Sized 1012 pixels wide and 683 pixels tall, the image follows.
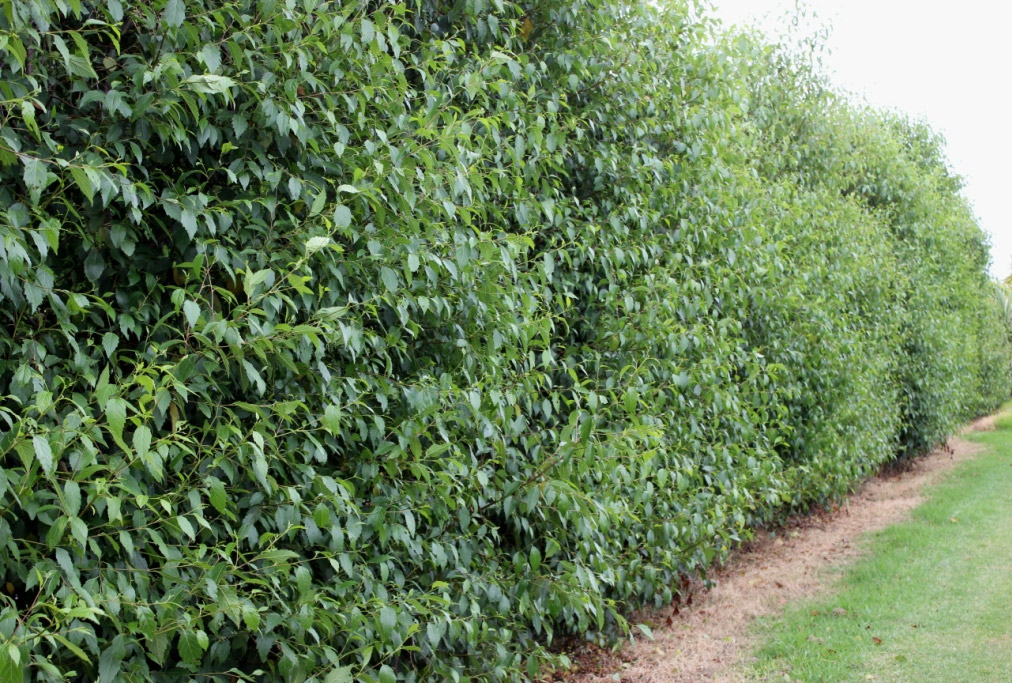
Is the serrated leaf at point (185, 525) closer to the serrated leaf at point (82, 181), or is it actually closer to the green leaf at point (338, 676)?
the green leaf at point (338, 676)

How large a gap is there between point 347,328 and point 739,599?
12.9ft

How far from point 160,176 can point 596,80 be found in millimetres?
2692

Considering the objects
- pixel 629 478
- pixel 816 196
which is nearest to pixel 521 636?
pixel 629 478

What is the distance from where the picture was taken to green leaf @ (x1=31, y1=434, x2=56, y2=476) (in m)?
1.99

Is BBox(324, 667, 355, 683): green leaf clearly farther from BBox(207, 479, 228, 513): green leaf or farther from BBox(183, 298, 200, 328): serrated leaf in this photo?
BBox(183, 298, 200, 328): serrated leaf

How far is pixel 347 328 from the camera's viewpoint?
268 centimetres

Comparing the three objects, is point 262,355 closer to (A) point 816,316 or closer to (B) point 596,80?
(B) point 596,80

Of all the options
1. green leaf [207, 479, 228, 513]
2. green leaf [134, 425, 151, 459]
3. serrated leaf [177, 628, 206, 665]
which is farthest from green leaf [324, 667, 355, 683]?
green leaf [134, 425, 151, 459]

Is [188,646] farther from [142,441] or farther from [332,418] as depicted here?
[332,418]

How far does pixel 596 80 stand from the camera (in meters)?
4.63

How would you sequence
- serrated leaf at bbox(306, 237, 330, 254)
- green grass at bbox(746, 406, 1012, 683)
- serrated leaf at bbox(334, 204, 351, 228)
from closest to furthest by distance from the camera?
serrated leaf at bbox(306, 237, 330, 254)
serrated leaf at bbox(334, 204, 351, 228)
green grass at bbox(746, 406, 1012, 683)

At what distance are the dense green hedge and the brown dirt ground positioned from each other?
0.81ft

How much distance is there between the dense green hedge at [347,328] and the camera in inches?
88.4

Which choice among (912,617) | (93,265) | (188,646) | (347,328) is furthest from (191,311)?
(912,617)
